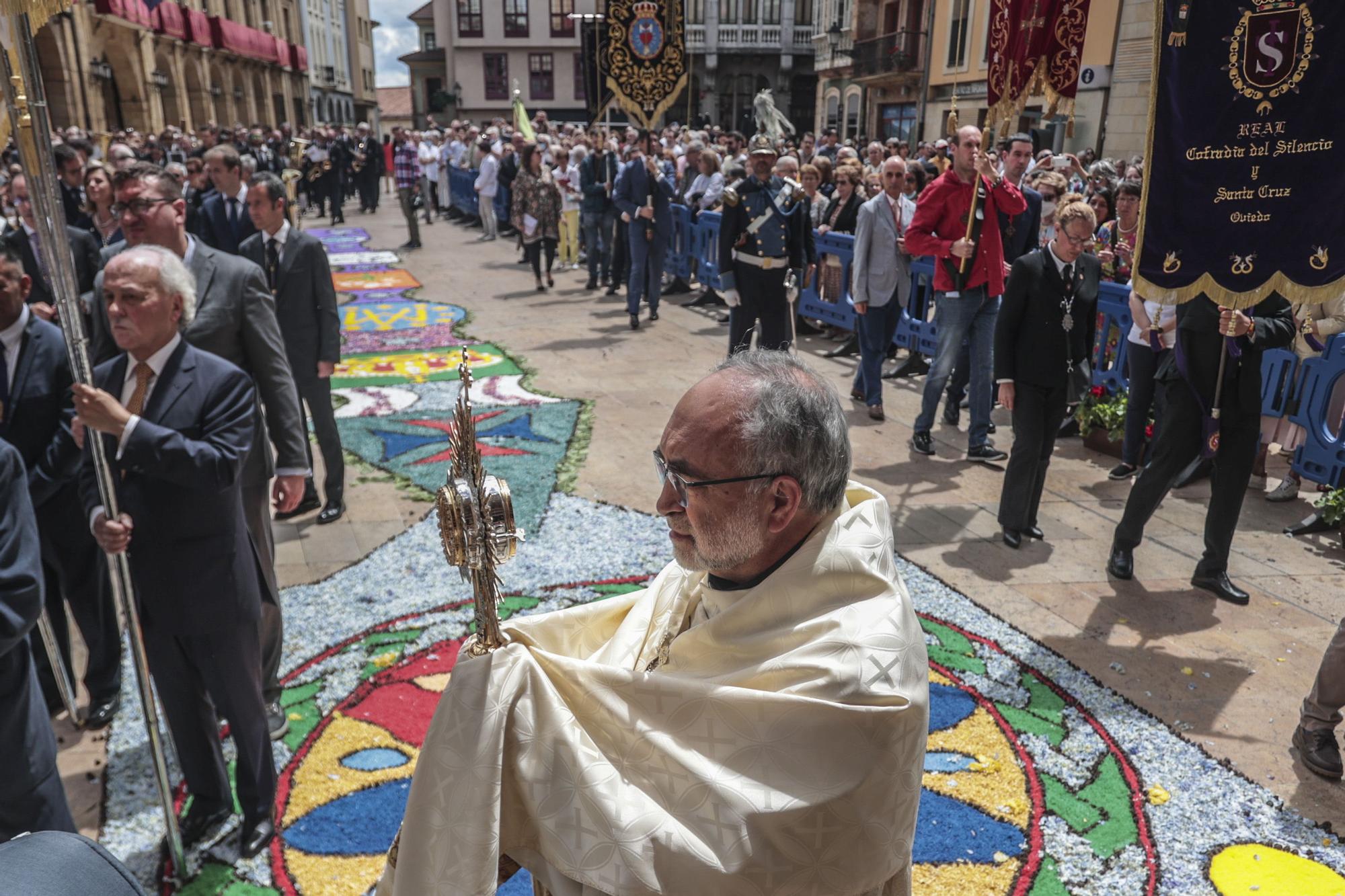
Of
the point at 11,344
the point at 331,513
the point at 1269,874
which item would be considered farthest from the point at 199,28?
the point at 1269,874

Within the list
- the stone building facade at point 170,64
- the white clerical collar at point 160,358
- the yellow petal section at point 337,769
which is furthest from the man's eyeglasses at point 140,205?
the stone building facade at point 170,64

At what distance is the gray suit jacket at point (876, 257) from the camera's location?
8.30 m

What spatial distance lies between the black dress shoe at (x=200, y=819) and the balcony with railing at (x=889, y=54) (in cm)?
3799

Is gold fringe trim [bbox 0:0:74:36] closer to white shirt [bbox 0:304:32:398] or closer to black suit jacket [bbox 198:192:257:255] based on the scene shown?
white shirt [bbox 0:304:32:398]

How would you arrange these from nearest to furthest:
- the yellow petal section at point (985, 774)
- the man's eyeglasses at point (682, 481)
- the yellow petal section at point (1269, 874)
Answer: the man's eyeglasses at point (682, 481), the yellow petal section at point (1269, 874), the yellow petal section at point (985, 774)

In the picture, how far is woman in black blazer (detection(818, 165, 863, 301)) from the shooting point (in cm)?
1059

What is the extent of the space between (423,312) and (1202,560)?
1023 centimetres

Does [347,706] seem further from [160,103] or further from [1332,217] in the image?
[160,103]

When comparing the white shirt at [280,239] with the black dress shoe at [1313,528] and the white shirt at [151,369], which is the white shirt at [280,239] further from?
the black dress shoe at [1313,528]

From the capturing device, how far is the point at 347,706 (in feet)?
14.0

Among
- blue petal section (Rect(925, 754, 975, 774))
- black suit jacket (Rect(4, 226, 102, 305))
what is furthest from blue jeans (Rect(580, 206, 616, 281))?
blue petal section (Rect(925, 754, 975, 774))

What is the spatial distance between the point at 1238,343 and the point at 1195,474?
2389 mm

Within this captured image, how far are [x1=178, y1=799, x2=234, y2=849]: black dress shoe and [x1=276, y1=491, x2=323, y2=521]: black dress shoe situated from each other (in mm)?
3181

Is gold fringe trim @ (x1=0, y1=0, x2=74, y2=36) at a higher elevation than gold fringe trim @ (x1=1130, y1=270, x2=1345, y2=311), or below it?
higher
